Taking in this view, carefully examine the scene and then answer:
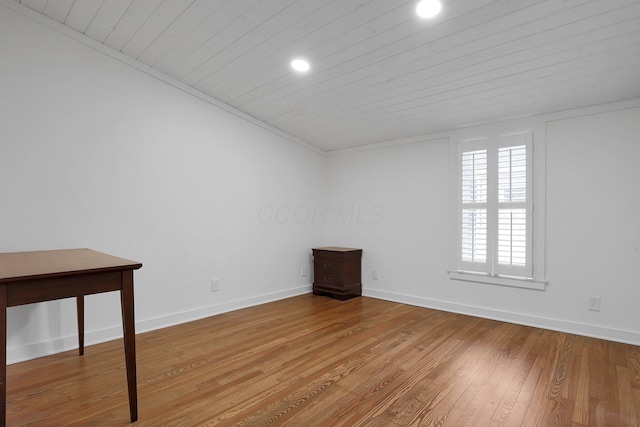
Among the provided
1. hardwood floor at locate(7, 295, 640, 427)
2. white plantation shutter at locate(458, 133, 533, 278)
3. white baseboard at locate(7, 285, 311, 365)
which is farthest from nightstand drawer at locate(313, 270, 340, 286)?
white plantation shutter at locate(458, 133, 533, 278)

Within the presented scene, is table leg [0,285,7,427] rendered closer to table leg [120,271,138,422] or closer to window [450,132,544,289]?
table leg [120,271,138,422]

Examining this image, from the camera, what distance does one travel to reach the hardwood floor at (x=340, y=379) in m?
1.65

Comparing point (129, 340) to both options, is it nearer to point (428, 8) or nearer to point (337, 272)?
point (428, 8)

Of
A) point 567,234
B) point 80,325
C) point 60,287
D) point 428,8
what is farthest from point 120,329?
point 567,234

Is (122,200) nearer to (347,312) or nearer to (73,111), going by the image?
(73,111)

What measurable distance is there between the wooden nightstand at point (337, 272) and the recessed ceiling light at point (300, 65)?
224 cm

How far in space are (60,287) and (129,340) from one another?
404 millimetres

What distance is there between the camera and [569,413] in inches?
66.4

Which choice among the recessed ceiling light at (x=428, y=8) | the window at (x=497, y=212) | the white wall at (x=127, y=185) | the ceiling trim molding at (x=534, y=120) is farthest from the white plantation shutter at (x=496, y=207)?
the white wall at (x=127, y=185)

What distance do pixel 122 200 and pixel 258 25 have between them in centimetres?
183

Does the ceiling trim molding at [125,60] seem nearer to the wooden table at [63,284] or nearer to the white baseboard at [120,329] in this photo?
the wooden table at [63,284]

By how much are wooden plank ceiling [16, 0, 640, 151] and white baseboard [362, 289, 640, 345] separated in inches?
78.2

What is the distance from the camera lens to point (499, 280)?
3.28m

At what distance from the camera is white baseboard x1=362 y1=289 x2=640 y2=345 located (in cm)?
269
